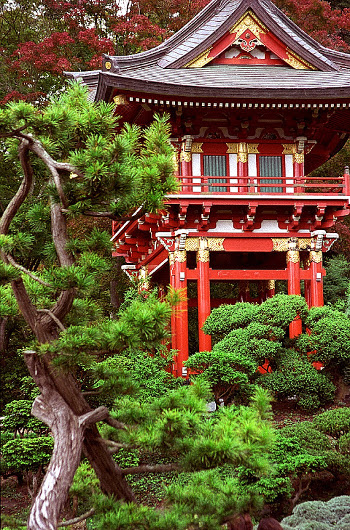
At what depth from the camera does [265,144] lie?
669 inches

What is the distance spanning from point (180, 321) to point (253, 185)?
3560 millimetres

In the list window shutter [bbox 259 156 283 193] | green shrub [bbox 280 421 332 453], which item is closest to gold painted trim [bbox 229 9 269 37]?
window shutter [bbox 259 156 283 193]

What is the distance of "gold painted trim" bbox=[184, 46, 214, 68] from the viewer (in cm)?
1725

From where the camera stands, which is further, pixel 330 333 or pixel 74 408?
pixel 330 333

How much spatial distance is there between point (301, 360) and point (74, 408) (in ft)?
25.9

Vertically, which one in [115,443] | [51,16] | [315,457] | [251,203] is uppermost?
[51,16]

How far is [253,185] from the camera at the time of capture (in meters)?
15.9

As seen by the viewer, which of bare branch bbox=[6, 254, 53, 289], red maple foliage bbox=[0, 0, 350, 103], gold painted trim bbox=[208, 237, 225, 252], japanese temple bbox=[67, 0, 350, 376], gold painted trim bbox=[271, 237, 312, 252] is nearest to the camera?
bare branch bbox=[6, 254, 53, 289]

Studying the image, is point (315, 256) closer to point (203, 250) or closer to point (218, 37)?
point (203, 250)

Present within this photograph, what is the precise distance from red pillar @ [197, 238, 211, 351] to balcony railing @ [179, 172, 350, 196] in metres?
1.29

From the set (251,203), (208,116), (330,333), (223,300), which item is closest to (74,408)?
(330,333)

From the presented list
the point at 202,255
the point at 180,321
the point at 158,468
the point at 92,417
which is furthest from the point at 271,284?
the point at 92,417

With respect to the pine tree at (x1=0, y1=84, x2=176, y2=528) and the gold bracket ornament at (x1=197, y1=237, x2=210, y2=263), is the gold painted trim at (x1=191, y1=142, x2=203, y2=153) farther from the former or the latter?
the pine tree at (x1=0, y1=84, x2=176, y2=528)

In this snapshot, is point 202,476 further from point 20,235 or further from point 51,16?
point 51,16
